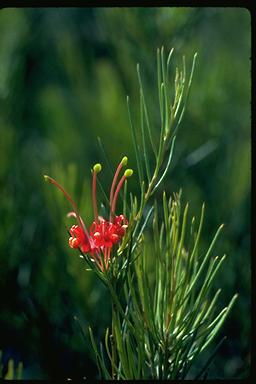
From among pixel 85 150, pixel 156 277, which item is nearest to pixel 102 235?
pixel 156 277

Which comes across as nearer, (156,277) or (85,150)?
(156,277)

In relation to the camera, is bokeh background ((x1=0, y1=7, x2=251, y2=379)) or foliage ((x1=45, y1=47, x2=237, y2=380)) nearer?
foliage ((x1=45, y1=47, x2=237, y2=380))

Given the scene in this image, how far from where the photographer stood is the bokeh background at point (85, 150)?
2.13 feet

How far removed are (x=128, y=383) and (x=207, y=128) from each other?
1.73 ft

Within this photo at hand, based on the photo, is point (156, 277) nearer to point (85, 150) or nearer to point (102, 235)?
point (102, 235)

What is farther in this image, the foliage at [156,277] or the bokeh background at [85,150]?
the bokeh background at [85,150]

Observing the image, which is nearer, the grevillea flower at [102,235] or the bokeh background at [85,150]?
the grevillea flower at [102,235]

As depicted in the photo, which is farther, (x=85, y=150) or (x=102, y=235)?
(x=85, y=150)

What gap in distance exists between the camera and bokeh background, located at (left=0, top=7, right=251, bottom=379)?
650 millimetres

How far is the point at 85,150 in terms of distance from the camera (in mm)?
990

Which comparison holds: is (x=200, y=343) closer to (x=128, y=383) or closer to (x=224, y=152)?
(x=128, y=383)

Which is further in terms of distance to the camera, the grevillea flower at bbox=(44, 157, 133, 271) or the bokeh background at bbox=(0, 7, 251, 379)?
the bokeh background at bbox=(0, 7, 251, 379)

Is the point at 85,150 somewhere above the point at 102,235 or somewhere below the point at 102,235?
above

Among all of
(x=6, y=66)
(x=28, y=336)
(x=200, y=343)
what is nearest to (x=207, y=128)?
(x=6, y=66)
